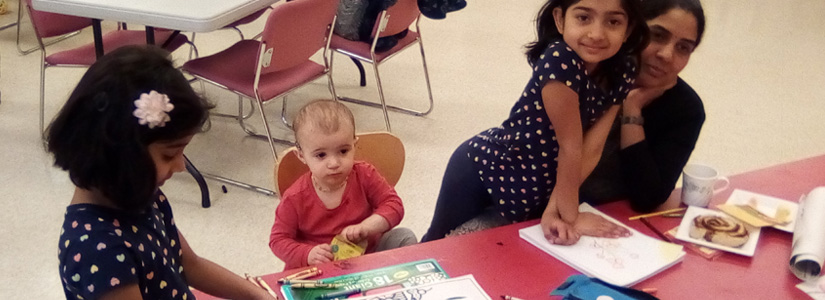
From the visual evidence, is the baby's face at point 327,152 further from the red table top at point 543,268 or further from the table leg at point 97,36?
the table leg at point 97,36

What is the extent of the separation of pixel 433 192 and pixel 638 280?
1584 mm

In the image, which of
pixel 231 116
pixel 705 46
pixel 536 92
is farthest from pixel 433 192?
pixel 705 46

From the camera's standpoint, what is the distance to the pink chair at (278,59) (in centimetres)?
243

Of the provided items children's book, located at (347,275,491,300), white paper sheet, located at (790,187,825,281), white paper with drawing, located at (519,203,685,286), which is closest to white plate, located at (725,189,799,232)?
white paper sheet, located at (790,187,825,281)

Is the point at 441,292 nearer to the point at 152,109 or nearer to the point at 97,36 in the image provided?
the point at 152,109

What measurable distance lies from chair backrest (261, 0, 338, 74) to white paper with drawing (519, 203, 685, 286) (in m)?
1.35

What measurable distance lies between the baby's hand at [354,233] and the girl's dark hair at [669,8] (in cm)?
75

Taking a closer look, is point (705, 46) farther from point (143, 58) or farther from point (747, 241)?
point (143, 58)

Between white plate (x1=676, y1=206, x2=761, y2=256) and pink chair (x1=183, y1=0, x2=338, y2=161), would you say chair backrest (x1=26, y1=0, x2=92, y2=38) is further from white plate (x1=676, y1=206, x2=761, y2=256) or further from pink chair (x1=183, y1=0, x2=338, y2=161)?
white plate (x1=676, y1=206, x2=761, y2=256)

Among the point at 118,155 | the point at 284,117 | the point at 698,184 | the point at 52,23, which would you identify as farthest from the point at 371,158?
the point at 52,23

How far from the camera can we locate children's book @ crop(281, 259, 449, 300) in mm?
1164

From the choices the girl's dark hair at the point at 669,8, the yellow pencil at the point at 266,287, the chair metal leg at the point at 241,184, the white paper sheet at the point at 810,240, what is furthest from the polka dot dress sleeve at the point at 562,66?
the chair metal leg at the point at 241,184

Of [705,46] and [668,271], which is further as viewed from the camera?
[705,46]

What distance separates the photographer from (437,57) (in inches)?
171
